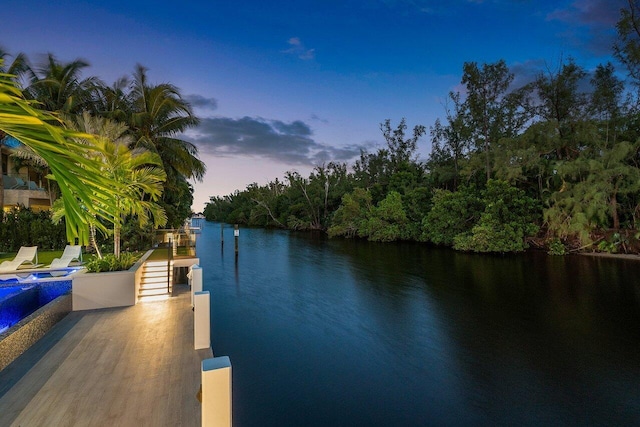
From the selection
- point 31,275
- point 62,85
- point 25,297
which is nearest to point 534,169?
point 25,297

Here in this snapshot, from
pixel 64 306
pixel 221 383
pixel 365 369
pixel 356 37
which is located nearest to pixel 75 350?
pixel 64 306

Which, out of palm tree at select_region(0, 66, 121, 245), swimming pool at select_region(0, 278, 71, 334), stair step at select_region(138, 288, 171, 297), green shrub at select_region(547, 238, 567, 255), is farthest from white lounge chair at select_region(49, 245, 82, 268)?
green shrub at select_region(547, 238, 567, 255)

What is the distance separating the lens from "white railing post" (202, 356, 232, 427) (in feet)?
5.77

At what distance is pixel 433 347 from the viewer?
6.23 metres

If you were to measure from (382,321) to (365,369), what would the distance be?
2.45 metres

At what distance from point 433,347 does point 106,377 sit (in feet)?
18.0

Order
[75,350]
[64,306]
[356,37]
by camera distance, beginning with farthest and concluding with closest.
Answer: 1. [356,37]
2. [64,306]
3. [75,350]

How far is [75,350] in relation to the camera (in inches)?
152

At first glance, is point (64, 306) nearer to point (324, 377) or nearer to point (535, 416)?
point (324, 377)

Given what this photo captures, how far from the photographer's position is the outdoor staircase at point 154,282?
655 centimetres

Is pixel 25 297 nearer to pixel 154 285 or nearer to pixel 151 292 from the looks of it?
pixel 151 292

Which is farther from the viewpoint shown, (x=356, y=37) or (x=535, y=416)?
(x=356, y=37)

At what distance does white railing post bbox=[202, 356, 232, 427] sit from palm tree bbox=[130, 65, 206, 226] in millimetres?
13807

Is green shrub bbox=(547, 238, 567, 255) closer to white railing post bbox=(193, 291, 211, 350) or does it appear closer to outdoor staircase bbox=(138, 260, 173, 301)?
outdoor staircase bbox=(138, 260, 173, 301)
